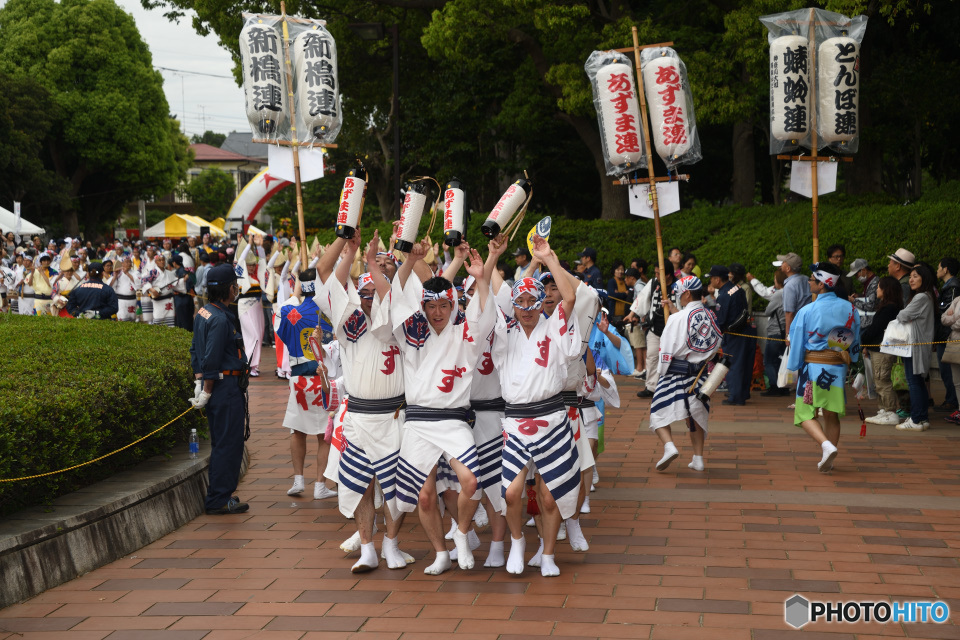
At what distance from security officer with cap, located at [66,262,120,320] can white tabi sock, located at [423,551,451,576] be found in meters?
10.4

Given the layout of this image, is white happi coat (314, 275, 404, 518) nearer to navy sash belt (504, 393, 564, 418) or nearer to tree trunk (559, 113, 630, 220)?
navy sash belt (504, 393, 564, 418)

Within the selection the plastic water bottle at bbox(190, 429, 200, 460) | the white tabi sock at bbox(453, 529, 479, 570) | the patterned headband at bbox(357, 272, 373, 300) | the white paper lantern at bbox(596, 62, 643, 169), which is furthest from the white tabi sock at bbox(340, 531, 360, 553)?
the white paper lantern at bbox(596, 62, 643, 169)

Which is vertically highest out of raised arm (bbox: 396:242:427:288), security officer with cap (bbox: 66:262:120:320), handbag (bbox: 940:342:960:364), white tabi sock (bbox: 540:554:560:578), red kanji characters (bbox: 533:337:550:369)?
raised arm (bbox: 396:242:427:288)

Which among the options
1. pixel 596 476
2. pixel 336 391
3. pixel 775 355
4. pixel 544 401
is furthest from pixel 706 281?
pixel 544 401

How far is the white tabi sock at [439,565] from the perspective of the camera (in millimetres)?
5699

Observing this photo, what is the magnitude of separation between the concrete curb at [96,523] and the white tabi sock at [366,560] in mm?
1631

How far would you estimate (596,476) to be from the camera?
804cm

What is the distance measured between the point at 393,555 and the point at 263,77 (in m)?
5.77

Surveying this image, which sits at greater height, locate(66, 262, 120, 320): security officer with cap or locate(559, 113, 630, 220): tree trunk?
locate(559, 113, 630, 220): tree trunk

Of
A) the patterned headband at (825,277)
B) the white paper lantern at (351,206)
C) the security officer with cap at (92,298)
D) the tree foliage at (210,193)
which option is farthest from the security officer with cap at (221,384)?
the tree foliage at (210,193)

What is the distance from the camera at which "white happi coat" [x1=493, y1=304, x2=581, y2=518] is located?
5.60 metres

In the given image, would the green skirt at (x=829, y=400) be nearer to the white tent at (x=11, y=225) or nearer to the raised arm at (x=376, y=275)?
the raised arm at (x=376, y=275)

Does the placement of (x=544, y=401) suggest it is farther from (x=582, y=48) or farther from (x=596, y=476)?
(x=582, y=48)

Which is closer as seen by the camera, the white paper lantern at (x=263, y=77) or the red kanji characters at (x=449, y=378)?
the red kanji characters at (x=449, y=378)
